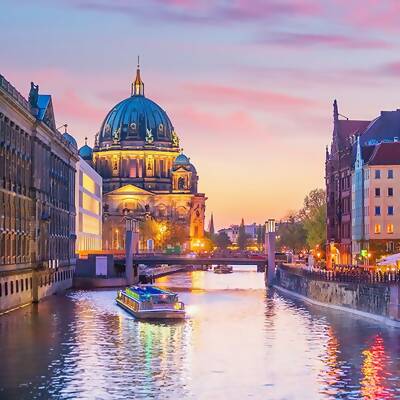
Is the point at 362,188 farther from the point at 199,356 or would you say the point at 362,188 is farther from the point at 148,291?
the point at 199,356

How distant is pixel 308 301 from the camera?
4562 inches

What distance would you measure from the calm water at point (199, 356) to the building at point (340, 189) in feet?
204

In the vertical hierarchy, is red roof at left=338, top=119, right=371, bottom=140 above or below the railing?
above

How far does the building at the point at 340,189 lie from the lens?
161 meters

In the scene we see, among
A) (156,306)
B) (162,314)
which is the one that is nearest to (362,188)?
(156,306)

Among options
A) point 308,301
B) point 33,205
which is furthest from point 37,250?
point 308,301

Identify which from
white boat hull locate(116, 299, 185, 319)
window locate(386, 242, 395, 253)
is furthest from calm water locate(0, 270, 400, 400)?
window locate(386, 242, 395, 253)

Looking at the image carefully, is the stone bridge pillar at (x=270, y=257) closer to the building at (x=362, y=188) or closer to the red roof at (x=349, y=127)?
the building at (x=362, y=188)

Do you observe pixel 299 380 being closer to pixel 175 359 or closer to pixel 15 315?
pixel 175 359

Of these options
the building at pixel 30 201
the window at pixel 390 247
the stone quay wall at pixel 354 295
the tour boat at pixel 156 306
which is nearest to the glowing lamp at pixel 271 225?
the window at pixel 390 247

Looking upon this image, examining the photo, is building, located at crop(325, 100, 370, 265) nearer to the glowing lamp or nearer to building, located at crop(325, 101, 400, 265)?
building, located at crop(325, 101, 400, 265)

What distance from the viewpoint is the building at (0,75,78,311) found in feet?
310

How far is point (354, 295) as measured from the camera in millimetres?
95062

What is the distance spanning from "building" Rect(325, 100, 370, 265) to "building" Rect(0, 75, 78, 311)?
41.8 m
